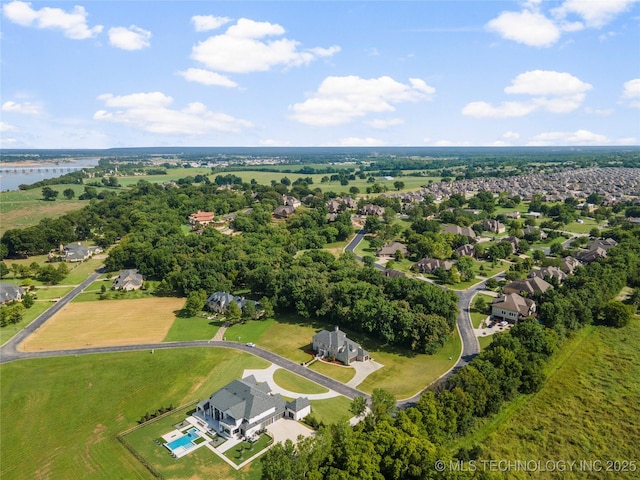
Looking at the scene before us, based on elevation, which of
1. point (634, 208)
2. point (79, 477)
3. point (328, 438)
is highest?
point (634, 208)

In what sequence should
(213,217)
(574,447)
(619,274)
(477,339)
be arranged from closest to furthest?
1. (574,447)
2. (477,339)
3. (619,274)
4. (213,217)

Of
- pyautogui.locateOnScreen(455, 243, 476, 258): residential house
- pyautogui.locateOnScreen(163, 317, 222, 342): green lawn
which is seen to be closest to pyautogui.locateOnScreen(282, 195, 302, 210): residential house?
pyautogui.locateOnScreen(455, 243, 476, 258): residential house

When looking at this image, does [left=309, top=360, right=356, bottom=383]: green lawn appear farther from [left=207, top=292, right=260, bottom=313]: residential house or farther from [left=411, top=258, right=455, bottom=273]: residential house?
[left=411, top=258, right=455, bottom=273]: residential house

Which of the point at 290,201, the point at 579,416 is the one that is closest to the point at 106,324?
the point at 579,416

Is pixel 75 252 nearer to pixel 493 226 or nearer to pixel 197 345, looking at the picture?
pixel 197 345

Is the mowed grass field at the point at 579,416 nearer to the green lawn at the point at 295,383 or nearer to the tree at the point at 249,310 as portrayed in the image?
the green lawn at the point at 295,383

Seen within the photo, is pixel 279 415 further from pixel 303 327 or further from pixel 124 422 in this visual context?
pixel 303 327

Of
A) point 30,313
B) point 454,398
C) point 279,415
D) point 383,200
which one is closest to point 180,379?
point 279,415
